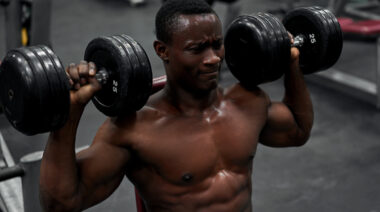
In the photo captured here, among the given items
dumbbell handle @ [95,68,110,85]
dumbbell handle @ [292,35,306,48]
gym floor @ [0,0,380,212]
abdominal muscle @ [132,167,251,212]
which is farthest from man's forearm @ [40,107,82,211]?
gym floor @ [0,0,380,212]

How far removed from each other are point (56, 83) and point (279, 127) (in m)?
0.76

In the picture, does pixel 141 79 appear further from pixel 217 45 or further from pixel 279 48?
pixel 279 48

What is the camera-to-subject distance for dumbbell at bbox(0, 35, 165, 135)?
3.73ft

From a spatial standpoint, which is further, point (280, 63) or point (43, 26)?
point (43, 26)

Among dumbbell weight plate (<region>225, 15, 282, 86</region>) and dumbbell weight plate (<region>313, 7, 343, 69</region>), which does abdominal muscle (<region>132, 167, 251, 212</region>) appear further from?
dumbbell weight plate (<region>313, 7, 343, 69</region>)

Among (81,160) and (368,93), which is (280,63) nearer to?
(81,160)

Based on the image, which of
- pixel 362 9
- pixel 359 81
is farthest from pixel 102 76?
pixel 362 9

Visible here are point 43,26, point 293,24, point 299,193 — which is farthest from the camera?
point 43,26

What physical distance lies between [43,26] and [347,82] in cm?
234

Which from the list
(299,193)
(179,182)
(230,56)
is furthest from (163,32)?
(299,193)

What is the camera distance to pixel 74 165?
4.04ft

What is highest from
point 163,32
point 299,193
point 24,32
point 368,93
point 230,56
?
point 163,32

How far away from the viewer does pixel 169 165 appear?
54.7 inches

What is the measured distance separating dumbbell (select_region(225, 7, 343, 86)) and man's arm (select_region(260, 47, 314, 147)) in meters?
0.07
